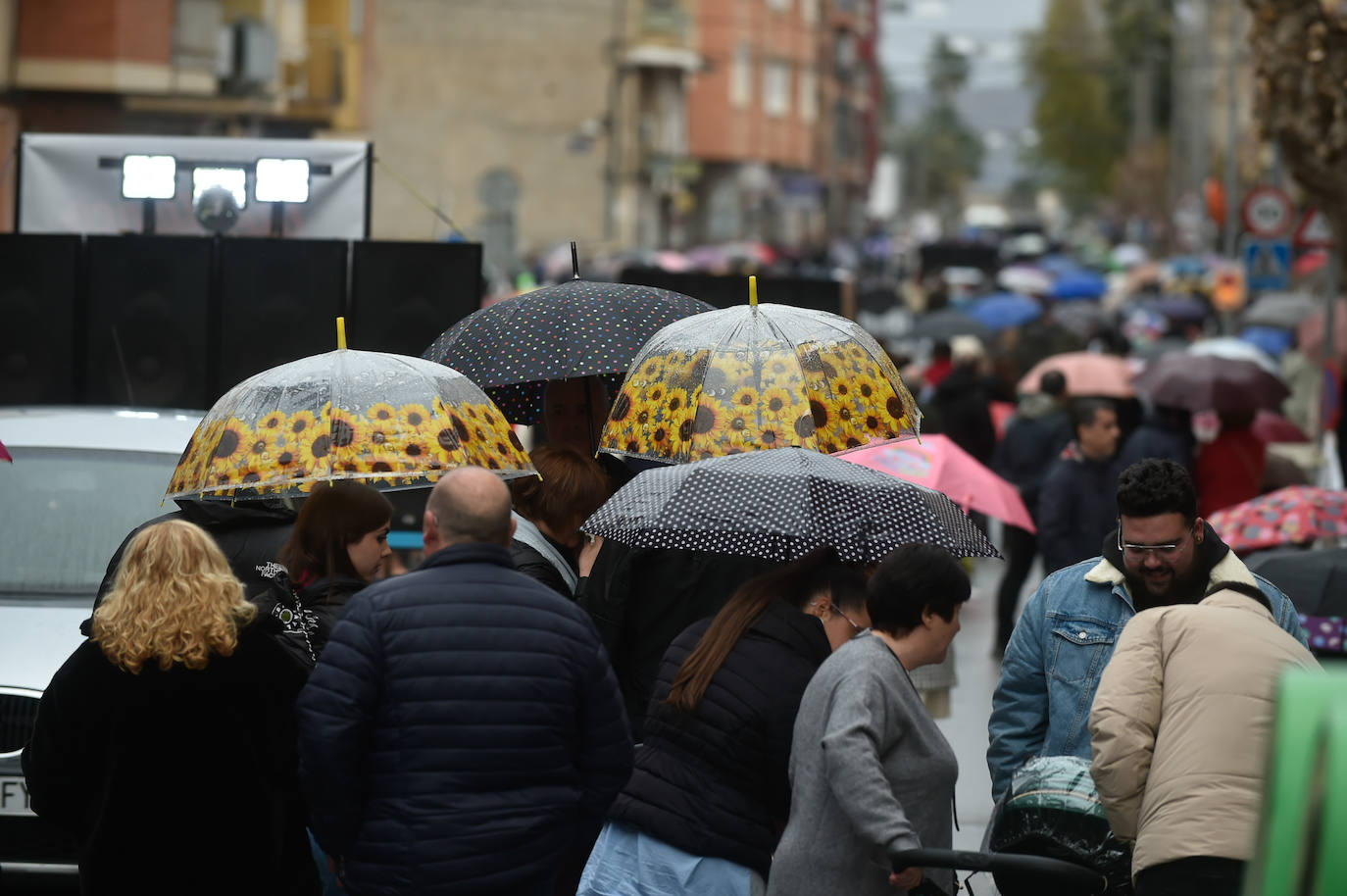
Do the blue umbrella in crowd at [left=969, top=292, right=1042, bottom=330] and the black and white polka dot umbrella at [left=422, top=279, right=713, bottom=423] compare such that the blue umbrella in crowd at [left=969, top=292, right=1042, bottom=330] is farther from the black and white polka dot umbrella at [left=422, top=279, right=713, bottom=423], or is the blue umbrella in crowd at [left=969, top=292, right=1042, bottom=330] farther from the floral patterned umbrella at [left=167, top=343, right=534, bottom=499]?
the floral patterned umbrella at [left=167, top=343, right=534, bottom=499]

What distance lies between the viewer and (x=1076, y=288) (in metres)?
48.0

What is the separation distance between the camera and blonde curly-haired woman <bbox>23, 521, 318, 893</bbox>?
5098 mm

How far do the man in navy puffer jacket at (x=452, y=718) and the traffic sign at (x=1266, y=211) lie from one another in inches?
744

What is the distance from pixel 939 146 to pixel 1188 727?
176 metres

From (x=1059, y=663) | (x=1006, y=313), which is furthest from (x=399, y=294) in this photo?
(x=1006, y=313)

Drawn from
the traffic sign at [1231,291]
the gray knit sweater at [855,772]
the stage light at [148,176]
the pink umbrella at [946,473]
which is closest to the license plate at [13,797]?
the gray knit sweater at [855,772]

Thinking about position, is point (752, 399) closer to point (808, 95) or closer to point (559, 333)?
point (559, 333)

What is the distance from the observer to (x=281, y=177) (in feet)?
40.8

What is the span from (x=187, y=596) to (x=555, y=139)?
178 ft

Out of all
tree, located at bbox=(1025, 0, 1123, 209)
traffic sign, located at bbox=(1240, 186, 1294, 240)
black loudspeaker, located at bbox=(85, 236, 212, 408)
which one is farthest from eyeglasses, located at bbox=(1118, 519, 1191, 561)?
tree, located at bbox=(1025, 0, 1123, 209)

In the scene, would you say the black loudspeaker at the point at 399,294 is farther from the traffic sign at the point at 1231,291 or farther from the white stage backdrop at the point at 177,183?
the traffic sign at the point at 1231,291

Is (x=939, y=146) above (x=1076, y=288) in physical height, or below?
above

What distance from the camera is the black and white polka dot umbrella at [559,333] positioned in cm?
770

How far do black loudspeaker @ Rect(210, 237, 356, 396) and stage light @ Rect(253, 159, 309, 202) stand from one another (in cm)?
131
